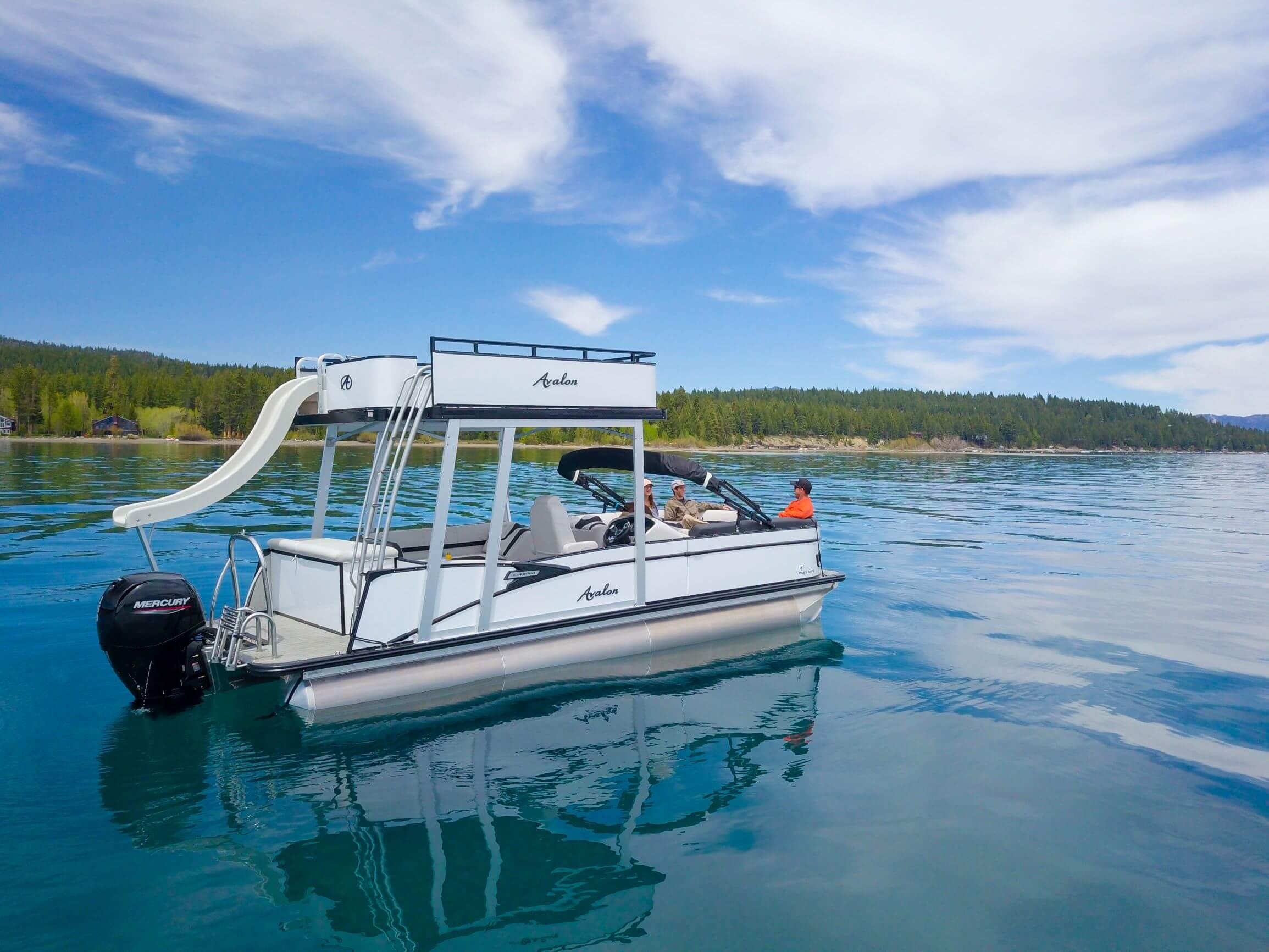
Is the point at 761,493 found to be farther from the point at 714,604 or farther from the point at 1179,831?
the point at 1179,831

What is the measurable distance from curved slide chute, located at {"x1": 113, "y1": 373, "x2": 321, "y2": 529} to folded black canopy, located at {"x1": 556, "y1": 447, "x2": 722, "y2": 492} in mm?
3704

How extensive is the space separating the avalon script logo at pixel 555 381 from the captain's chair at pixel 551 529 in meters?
1.65

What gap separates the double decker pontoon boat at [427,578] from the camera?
7.53 metres

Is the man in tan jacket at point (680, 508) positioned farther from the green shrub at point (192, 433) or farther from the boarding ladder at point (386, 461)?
the green shrub at point (192, 433)

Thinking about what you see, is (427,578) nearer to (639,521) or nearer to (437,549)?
(437,549)

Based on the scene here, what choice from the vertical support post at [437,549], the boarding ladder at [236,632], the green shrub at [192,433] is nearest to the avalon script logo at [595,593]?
the vertical support post at [437,549]

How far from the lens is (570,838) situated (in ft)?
19.7

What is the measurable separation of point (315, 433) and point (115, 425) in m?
68.7

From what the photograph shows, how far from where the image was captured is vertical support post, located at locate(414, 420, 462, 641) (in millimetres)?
7840

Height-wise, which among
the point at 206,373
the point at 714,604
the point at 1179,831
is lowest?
the point at 1179,831

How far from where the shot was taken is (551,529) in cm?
1011

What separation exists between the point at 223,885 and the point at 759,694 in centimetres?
586

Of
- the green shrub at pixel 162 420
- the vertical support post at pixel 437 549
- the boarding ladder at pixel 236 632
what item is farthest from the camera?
the green shrub at pixel 162 420

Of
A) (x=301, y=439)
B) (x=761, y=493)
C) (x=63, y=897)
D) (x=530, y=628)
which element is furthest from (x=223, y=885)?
(x=301, y=439)
